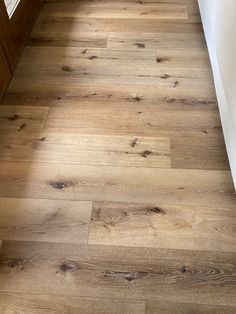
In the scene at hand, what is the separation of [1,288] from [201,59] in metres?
1.46

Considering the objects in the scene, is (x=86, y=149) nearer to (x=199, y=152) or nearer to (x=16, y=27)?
(x=199, y=152)

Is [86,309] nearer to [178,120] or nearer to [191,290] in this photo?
[191,290]

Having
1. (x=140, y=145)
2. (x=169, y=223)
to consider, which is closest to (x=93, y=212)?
(x=169, y=223)

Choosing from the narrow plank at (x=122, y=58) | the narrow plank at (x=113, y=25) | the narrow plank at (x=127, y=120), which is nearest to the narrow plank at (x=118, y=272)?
the narrow plank at (x=127, y=120)

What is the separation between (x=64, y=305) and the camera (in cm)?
107

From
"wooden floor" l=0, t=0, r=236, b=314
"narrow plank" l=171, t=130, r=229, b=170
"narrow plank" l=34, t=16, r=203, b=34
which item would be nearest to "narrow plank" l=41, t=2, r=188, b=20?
"narrow plank" l=34, t=16, r=203, b=34

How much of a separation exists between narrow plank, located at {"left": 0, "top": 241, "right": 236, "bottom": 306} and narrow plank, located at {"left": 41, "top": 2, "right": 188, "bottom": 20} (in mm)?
1575

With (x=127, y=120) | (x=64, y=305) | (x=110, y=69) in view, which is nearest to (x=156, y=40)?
(x=110, y=69)

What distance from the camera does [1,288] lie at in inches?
43.6

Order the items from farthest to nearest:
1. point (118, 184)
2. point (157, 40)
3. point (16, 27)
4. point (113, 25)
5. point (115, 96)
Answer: point (113, 25) → point (157, 40) → point (16, 27) → point (115, 96) → point (118, 184)

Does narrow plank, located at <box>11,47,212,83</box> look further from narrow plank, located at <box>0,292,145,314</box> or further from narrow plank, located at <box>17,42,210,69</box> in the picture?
narrow plank, located at <box>0,292,145,314</box>

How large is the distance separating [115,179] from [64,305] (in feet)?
1.62

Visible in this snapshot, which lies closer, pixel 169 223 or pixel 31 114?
pixel 169 223

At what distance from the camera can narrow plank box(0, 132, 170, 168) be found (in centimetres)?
145
